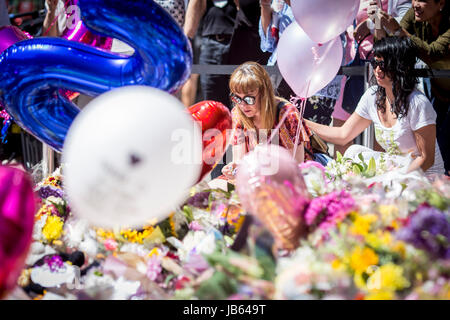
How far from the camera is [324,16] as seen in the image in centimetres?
254

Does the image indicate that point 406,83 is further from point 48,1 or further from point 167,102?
point 48,1

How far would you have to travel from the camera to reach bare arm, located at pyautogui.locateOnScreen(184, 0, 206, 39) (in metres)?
3.73

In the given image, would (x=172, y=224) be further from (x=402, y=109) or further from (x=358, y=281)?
(x=402, y=109)

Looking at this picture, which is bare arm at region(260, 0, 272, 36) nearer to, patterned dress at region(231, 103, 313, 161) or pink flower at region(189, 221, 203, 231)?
patterned dress at region(231, 103, 313, 161)

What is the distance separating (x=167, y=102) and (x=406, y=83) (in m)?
1.88

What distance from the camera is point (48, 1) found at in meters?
3.89

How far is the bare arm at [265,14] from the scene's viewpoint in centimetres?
352

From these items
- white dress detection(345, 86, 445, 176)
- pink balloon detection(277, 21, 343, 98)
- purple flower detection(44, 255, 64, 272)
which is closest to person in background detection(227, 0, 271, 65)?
pink balloon detection(277, 21, 343, 98)

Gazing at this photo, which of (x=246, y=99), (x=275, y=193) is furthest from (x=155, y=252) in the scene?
(x=246, y=99)

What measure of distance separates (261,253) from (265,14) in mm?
2566

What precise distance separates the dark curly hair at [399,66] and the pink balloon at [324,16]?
344mm

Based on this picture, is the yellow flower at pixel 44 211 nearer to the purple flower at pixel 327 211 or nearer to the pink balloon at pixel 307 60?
the purple flower at pixel 327 211

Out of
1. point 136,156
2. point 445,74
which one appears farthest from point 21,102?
point 445,74

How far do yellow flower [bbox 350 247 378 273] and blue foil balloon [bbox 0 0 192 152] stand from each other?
28.1 inches
